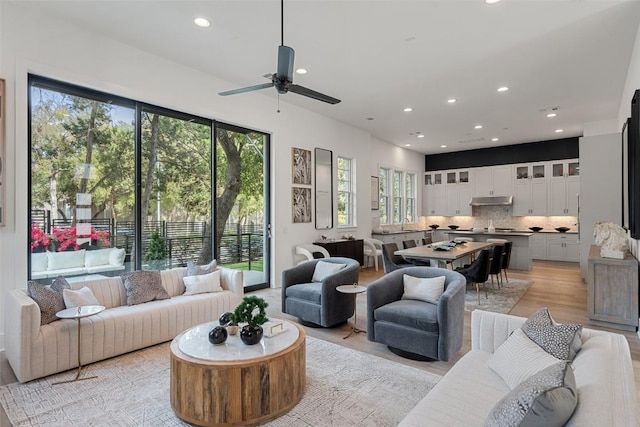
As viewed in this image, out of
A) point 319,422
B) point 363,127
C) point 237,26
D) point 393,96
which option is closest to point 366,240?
point 363,127

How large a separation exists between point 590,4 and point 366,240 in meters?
6.03

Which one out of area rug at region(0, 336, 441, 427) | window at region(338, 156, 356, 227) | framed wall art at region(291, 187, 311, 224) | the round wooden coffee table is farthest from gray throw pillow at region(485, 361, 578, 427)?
window at region(338, 156, 356, 227)

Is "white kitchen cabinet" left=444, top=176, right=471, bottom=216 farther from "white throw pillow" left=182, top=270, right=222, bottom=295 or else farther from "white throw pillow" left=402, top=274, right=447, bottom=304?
"white throw pillow" left=182, top=270, right=222, bottom=295

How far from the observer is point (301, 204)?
22.7 feet

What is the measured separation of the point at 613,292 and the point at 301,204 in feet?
16.1

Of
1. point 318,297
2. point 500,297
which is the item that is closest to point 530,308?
point 500,297

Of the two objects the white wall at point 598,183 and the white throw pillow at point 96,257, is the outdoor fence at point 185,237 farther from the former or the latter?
the white wall at point 598,183

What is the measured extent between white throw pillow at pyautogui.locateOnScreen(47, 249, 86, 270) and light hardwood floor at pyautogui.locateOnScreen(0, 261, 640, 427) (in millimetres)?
973

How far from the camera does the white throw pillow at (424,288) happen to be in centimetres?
349

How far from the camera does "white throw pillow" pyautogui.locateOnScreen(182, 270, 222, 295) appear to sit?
425 centimetres

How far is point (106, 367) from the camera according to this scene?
3139 mm

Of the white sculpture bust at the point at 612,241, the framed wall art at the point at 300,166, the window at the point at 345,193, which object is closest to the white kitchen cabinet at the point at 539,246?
the window at the point at 345,193

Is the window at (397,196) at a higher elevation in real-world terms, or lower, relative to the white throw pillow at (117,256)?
higher

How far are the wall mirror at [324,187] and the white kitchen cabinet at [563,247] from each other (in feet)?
21.7
